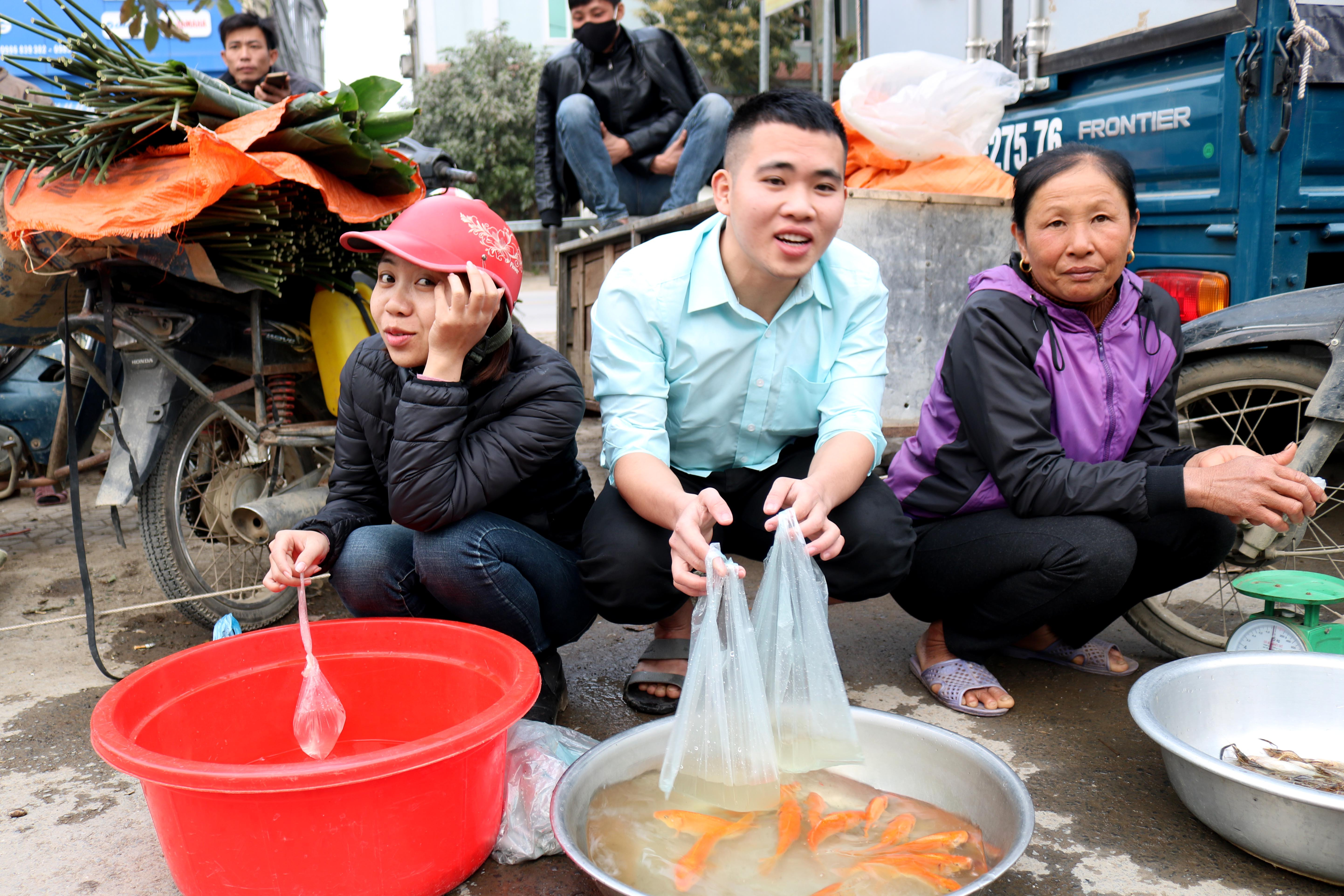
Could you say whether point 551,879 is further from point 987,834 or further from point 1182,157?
point 1182,157

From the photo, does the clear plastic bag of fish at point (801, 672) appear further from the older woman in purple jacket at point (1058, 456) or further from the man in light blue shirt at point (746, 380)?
the older woman in purple jacket at point (1058, 456)

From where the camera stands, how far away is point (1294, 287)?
8.96 feet

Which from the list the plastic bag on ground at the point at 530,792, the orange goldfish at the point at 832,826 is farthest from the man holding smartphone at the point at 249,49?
the orange goldfish at the point at 832,826

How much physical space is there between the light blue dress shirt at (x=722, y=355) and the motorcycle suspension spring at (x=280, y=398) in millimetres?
1062

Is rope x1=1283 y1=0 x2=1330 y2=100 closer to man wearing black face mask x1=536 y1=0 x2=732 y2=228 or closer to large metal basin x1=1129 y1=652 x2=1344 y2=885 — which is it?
large metal basin x1=1129 y1=652 x2=1344 y2=885

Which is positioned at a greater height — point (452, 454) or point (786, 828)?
point (452, 454)

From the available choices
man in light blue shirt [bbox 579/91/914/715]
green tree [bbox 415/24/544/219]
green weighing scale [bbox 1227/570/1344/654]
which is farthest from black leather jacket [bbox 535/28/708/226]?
green tree [bbox 415/24/544/219]

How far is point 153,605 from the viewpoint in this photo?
230 cm

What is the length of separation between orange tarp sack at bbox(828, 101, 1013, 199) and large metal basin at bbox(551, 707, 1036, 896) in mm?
2201

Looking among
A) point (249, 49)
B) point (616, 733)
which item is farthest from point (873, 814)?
point (249, 49)

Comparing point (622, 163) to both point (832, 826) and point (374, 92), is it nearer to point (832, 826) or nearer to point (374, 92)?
point (374, 92)

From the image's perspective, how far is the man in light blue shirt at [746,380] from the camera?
186 cm

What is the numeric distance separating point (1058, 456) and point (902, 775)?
750 mm

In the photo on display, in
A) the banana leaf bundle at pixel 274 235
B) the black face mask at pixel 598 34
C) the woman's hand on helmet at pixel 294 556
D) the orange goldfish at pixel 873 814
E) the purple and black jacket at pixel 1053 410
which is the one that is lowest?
the orange goldfish at pixel 873 814
